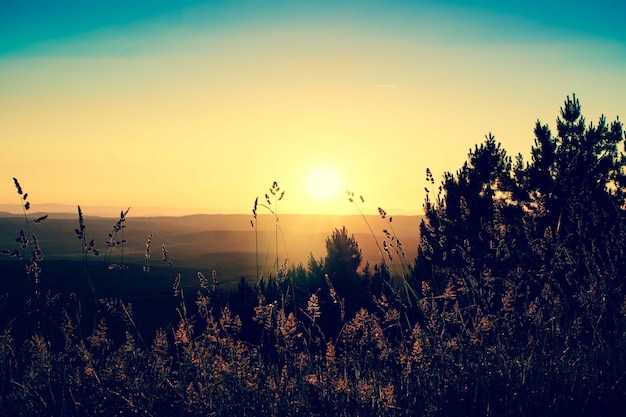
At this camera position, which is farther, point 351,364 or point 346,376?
point 351,364

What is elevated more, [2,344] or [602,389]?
[2,344]

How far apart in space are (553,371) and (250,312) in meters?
10.6

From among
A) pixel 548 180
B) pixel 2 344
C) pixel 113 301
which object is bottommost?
pixel 2 344

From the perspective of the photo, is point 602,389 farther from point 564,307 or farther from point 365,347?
point 365,347

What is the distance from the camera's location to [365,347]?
3588 mm

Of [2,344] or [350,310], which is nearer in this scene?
[2,344]

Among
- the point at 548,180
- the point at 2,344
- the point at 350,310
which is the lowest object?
the point at 350,310

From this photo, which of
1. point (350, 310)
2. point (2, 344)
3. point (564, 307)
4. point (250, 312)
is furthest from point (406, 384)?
point (350, 310)

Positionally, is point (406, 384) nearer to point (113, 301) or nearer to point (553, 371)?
point (553, 371)

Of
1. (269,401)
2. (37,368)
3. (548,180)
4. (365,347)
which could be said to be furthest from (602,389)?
(548,180)

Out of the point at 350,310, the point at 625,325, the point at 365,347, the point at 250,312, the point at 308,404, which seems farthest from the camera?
the point at 350,310

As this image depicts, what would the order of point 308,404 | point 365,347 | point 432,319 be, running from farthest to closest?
point 365,347 → point 432,319 → point 308,404

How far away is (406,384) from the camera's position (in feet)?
9.08

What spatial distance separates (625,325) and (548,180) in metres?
14.8
